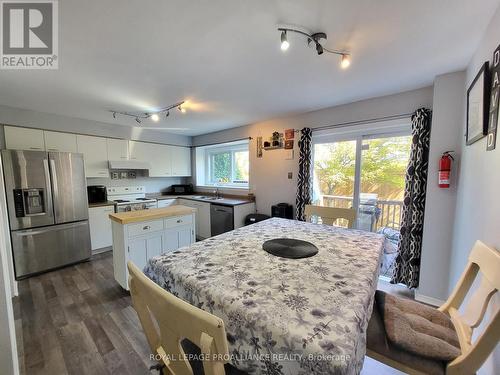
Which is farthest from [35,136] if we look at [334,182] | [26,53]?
[334,182]

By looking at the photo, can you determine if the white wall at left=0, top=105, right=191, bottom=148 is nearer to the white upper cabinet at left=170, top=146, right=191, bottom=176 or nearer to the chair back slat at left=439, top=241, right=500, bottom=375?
the white upper cabinet at left=170, top=146, right=191, bottom=176

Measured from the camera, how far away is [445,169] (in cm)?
191

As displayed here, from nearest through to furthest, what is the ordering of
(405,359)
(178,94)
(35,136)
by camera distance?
(405,359), (178,94), (35,136)

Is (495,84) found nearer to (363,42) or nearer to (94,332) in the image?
(363,42)

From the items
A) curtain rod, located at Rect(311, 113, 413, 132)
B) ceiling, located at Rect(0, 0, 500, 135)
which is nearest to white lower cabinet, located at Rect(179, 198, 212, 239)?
ceiling, located at Rect(0, 0, 500, 135)

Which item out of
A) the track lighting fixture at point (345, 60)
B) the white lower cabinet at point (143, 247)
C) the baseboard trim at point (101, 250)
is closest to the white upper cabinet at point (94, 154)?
the baseboard trim at point (101, 250)

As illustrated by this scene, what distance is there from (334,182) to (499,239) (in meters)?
2.03

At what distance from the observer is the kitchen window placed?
4325 mm

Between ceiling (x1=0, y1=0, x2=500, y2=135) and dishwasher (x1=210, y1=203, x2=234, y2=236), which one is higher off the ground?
ceiling (x1=0, y1=0, x2=500, y2=135)

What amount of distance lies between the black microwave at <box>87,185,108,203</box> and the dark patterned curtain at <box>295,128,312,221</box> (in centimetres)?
335

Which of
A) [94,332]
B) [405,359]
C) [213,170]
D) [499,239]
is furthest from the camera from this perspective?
[213,170]

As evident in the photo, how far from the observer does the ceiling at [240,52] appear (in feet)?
3.84

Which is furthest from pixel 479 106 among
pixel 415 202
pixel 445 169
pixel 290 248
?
pixel 290 248

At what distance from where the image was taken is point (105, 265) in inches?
119
